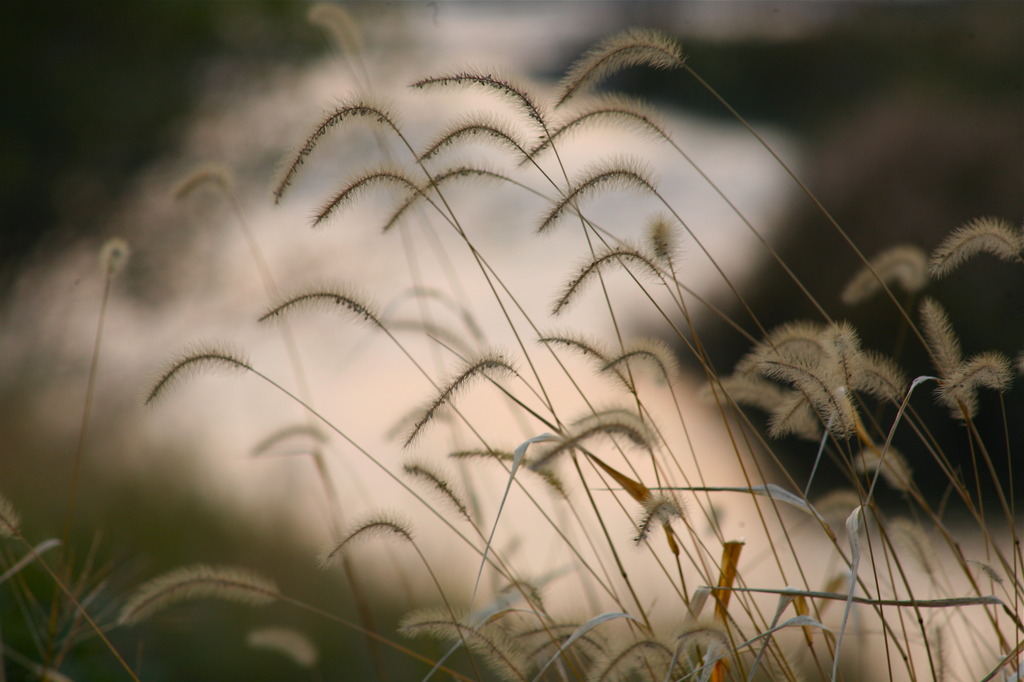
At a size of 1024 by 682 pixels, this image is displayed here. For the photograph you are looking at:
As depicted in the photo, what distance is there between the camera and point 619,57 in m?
1.17

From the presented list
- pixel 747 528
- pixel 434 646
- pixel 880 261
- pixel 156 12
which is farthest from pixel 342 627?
pixel 156 12

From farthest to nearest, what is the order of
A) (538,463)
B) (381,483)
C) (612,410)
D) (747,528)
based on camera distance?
1. (381,483)
2. (747,528)
3. (612,410)
4. (538,463)

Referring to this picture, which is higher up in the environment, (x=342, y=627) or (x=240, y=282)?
(x=240, y=282)

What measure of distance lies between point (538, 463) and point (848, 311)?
289 centimetres

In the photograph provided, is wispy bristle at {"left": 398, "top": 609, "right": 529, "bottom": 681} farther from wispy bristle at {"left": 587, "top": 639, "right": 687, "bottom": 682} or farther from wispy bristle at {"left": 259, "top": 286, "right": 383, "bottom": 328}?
wispy bristle at {"left": 259, "top": 286, "right": 383, "bottom": 328}

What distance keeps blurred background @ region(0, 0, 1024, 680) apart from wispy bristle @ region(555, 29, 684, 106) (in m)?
1.68

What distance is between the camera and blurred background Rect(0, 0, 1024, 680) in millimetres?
3104

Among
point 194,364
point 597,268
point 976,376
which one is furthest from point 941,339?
point 194,364

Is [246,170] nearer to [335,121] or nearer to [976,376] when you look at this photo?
[335,121]

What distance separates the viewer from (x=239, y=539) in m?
2.92

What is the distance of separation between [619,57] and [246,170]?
13.0 ft

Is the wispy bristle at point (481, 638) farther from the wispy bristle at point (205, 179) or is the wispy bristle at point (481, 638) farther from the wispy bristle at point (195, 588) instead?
the wispy bristle at point (205, 179)

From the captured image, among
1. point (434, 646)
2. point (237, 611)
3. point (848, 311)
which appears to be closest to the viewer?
point (434, 646)

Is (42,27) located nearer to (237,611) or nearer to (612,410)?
(237,611)
